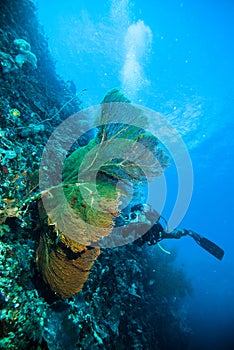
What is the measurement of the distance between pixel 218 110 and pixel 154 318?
18.7m

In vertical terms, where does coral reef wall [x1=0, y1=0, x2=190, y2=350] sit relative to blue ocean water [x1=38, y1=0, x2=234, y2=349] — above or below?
below

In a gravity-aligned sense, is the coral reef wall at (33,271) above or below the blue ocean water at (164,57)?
below

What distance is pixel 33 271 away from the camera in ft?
10.8

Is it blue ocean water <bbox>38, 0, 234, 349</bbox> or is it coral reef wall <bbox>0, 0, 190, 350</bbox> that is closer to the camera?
coral reef wall <bbox>0, 0, 190, 350</bbox>

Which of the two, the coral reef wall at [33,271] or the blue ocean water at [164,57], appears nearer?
the coral reef wall at [33,271]

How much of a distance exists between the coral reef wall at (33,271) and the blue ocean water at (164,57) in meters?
9.15

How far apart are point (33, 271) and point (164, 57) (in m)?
17.4

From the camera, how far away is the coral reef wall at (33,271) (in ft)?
9.43

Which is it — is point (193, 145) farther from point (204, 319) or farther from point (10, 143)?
point (10, 143)

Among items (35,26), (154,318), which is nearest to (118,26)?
(35,26)

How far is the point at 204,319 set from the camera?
2547 cm

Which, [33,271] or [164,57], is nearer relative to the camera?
[33,271]

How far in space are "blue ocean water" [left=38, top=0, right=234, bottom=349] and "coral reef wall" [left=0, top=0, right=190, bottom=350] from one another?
9151 mm

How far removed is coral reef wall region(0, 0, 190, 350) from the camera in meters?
2.88
